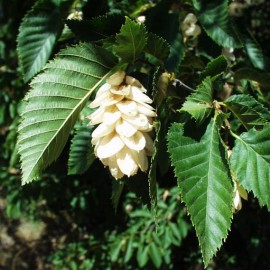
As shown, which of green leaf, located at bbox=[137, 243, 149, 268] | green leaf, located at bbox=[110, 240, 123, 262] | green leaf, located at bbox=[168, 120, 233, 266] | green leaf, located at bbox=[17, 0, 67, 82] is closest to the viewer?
green leaf, located at bbox=[168, 120, 233, 266]

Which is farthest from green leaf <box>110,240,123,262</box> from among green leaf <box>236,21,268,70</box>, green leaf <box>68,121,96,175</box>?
green leaf <box>236,21,268,70</box>

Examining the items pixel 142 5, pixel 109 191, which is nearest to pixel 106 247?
pixel 109 191

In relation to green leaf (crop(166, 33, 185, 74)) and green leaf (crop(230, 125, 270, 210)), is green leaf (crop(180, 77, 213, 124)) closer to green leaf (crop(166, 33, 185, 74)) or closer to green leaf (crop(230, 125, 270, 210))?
green leaf (crop(230, 125, 270, 210))

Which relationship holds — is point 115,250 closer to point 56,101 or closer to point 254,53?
point 254,53

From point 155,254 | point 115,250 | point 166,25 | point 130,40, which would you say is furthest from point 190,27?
point 115,250

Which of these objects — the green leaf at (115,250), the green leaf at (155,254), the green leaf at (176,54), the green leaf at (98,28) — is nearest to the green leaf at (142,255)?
the green leaf at (155,254)

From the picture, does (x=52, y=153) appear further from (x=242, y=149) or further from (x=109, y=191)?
(x=109, y=191)
